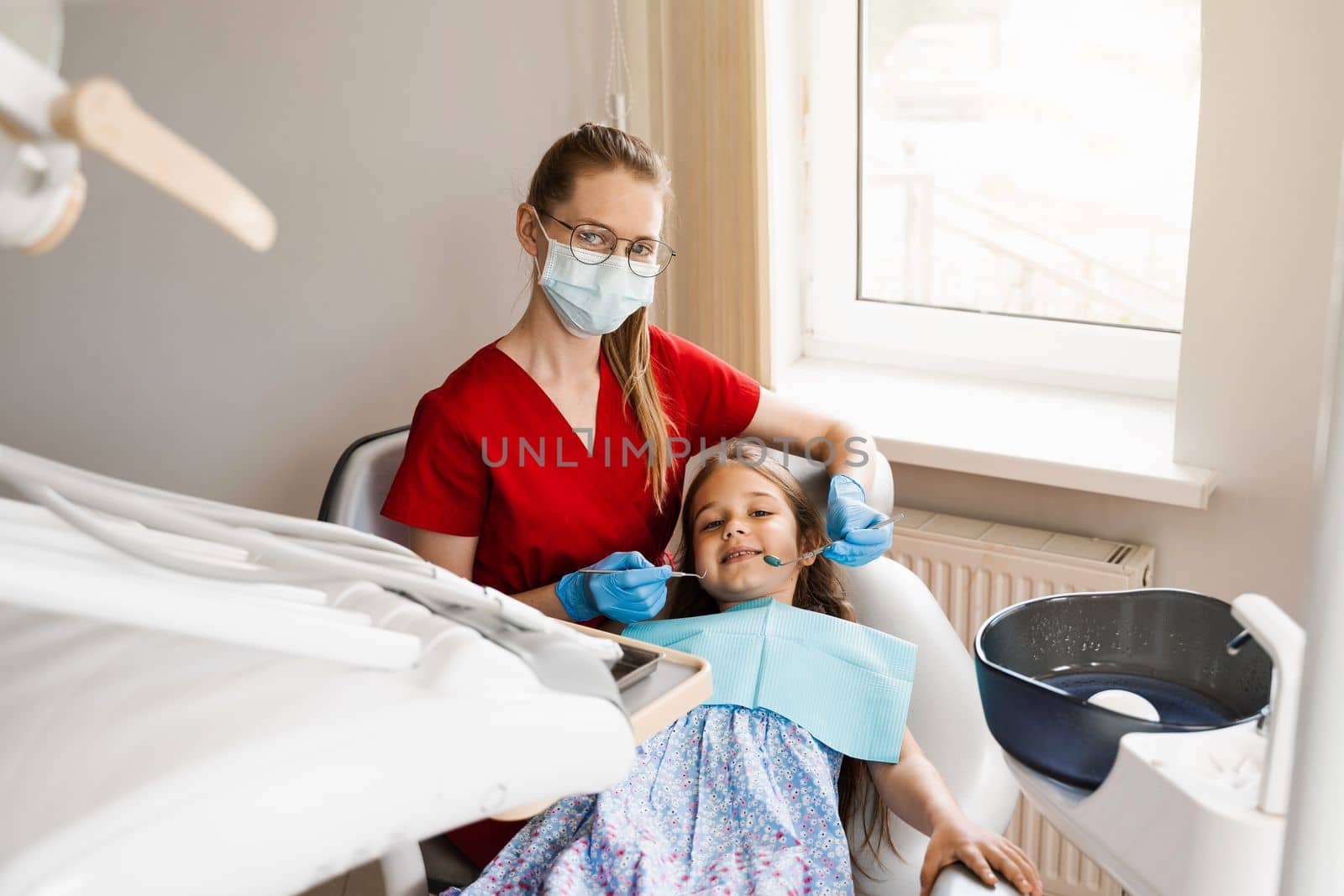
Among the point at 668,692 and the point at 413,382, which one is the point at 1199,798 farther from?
the point at 413,382

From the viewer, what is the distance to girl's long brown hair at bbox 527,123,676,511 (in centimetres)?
Result: 161

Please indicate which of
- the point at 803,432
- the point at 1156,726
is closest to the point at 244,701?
the point at 1156,726

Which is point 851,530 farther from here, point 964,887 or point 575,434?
point 964,887

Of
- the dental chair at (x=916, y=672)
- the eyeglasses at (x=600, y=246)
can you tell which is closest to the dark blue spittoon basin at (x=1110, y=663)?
the dental chair at (x=916, y=672)

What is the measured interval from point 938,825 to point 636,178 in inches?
35.6

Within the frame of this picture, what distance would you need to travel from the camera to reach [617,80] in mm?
2416

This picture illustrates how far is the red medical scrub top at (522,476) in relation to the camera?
64.5 inches

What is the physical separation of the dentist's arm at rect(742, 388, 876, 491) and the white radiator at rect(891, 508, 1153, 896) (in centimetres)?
32

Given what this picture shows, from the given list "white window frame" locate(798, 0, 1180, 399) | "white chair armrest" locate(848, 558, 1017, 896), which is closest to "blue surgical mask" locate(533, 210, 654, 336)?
"white chair armrest" locate(848, 558, 1017, 896)

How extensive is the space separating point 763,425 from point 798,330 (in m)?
0.77

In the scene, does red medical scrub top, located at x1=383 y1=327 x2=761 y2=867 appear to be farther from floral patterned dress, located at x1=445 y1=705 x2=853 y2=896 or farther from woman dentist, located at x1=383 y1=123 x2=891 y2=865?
floral patterned dress, located at x1=445 y1=705 x2=853 y2=896

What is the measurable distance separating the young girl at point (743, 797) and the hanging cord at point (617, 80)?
2.93ft

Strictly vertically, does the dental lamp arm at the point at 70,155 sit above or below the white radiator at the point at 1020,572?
above

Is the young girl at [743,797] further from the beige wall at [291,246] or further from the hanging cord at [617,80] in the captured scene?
the hanging cord at [617,80]
